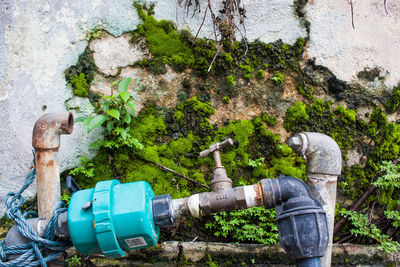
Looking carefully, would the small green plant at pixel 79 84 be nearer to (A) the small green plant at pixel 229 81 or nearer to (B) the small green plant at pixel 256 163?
(A) the small green plant at pixel 229 81

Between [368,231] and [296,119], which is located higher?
[296,119]

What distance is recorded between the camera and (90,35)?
226cm

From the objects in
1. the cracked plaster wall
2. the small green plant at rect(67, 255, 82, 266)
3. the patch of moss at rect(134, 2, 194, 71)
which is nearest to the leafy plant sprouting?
the cracked plaster wall

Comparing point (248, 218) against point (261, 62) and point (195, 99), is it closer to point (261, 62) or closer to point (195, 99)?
point (195, 99)

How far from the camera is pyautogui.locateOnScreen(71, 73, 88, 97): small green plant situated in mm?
2215

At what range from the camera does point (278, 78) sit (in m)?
2.34

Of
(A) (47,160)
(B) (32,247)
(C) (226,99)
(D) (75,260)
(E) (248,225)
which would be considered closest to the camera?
(B) (32,247)

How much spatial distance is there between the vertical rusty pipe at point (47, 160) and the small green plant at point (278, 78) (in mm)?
1571

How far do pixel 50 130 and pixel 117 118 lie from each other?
43 centimetres

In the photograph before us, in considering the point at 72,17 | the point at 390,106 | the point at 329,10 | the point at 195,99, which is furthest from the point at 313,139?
the point at 72,17

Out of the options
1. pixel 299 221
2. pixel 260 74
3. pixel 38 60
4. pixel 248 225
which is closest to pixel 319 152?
pixel 299 221

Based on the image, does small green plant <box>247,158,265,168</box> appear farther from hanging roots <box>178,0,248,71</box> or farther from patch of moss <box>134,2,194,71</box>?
patch of moss <box>134,2,194,71</box>

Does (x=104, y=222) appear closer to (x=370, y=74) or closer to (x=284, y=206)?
(x=284, y=206)

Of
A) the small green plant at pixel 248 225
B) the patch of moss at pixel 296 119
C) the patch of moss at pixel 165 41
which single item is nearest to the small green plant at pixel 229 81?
the patch of moss at pixel 165 41
